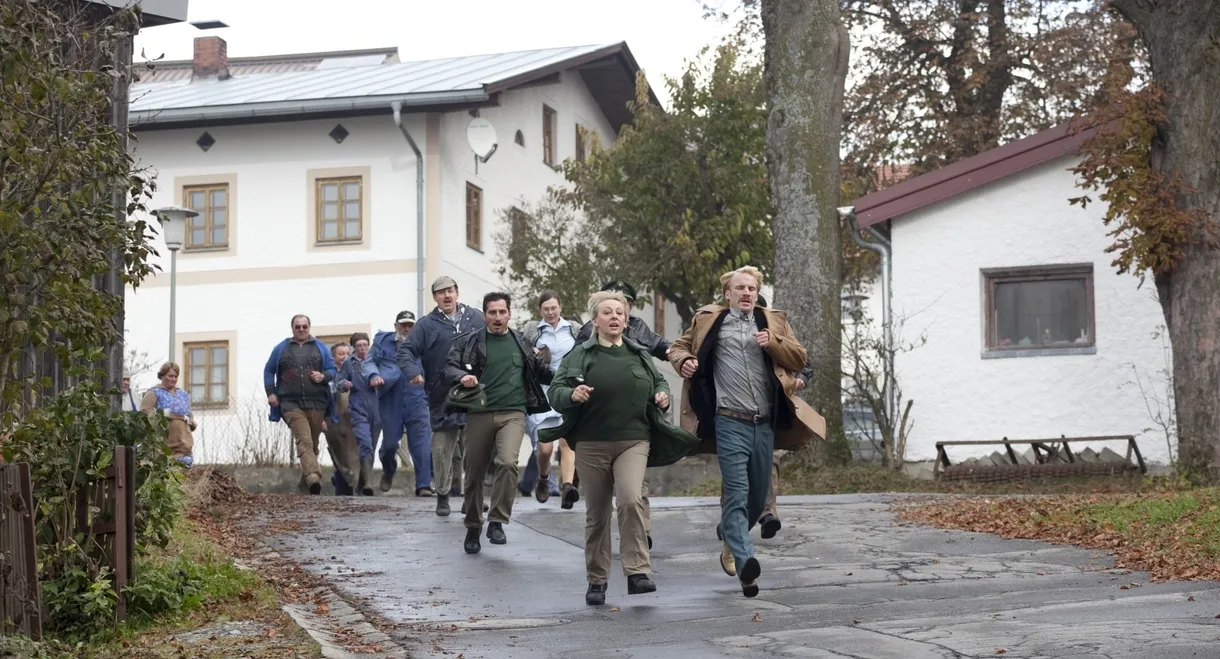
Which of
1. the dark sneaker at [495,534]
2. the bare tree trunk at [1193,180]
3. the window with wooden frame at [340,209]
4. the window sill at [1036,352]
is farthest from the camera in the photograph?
the window with wooden frame at [340,209]

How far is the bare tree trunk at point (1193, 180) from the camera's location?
62.8 feet

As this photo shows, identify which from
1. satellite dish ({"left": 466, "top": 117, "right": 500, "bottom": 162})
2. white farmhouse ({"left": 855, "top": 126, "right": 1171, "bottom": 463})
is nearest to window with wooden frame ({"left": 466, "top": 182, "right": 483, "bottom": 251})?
satellite dish ({"left": 466, "top": 117, "right": 500, "bottom": 162})

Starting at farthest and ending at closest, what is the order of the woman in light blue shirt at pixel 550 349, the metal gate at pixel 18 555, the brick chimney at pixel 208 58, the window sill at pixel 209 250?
the brick chimney at pixel 208 58
the window sill at pixel 209 250
the woman in light blue shirt at pixel 550 349
the metal gate at pixel 18 555

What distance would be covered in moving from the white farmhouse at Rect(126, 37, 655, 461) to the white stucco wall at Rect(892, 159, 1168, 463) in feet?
36.0

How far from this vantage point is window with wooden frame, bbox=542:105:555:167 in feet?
128

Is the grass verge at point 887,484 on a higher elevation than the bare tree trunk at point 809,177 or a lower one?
lower

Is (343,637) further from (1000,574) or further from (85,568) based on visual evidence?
(1000,574)

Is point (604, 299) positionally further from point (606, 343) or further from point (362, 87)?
point (362, 87)

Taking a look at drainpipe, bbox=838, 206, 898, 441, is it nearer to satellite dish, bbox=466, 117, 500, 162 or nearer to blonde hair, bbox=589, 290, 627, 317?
satellite dish, bbox=466, 117, 500, 162

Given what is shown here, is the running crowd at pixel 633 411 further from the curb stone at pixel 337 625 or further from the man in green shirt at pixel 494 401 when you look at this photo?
the curb stone at pixel 337 625

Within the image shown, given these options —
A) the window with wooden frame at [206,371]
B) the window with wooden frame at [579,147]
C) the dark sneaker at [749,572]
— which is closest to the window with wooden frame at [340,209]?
the window with wooden frame at [206,371]

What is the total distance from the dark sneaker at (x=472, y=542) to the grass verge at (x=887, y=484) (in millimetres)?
7980

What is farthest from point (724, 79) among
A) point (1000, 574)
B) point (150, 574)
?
point (150, 574)

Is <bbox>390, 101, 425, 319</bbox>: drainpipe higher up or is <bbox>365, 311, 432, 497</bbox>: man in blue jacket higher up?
<bbox>390, 101, 425, 319</bbox>: drainpipe
